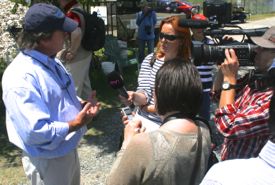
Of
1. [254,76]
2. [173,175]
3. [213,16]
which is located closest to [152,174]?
[173,175]

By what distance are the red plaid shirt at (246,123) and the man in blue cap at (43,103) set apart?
90 centimetres

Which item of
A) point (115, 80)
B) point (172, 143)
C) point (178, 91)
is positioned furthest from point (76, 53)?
point (172, 143)

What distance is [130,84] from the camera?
8266 millimetres

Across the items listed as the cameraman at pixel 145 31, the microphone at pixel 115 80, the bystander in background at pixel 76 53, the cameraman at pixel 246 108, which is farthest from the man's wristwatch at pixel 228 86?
the cameraman at pixel 145 31

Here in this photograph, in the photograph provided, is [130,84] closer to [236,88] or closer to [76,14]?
[76,14]

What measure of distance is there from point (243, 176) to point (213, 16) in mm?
2143

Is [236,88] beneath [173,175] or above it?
above

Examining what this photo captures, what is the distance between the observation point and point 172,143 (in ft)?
5.70

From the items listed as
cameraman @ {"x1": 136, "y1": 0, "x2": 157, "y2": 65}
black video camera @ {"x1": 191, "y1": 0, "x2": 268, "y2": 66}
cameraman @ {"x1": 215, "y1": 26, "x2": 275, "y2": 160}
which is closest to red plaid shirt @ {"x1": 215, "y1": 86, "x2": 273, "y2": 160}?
cameraman @ {"x1": 215, "y1": 26, "x2": 275, "y2": 160}

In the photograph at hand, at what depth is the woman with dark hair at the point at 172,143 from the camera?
171 cm

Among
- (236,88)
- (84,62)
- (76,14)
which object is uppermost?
(76,14)

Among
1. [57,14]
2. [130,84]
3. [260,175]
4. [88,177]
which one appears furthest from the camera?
[130,84]

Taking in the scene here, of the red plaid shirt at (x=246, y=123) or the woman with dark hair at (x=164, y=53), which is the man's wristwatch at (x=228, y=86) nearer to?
the red plaid shirt at (x=246, y=123)

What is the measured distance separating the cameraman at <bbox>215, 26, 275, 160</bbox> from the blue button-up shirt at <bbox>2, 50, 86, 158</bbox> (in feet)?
3.17
